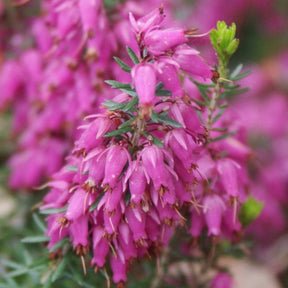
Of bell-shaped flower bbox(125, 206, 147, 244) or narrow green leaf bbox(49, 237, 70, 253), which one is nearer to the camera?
bell-shaped flower bbox(125, 206, 147, 244)

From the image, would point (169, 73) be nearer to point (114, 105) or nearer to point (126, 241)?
point (114, 105)

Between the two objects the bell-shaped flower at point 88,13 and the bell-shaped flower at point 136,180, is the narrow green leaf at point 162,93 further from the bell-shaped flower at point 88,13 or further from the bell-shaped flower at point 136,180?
the bell-shaped flower at point 88,13

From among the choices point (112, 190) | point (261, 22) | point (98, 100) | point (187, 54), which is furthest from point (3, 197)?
point (261, 22)

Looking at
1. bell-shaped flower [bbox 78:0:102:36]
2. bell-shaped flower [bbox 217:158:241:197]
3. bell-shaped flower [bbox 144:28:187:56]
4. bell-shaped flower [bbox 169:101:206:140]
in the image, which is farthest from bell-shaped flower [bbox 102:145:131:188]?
bell-shaped flower [bbox 78:0:102:36]

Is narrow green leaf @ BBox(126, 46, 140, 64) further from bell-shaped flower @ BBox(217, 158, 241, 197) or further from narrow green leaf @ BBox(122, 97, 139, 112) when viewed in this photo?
bell-shaped flower @ BBox(217, 158, 241, 197)

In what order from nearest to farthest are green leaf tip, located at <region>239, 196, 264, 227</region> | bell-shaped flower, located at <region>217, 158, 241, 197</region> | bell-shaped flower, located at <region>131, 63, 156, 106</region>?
bell-shaped flower, located at <region>131, 63, 156, 106</region> < bell-shaped flower, located at <region>217, 158, 241, 197</region> < green leaf tip, located at <region>239, 196, 264, 227</region>

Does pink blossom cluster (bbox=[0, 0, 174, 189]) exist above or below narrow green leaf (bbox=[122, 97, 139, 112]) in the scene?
below

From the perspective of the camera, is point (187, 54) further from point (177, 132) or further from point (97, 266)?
point (97, 266)

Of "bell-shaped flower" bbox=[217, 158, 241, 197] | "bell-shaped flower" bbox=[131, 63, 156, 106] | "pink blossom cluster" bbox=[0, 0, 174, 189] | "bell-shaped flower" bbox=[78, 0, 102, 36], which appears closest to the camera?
"bell-shaped flower" bbox=[131, 63, 156, 106]
